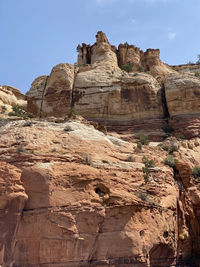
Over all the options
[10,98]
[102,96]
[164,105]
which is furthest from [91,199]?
[10,98]

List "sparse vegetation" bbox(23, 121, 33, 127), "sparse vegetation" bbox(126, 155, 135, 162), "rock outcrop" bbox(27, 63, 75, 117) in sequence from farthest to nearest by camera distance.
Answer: "rock outcrop" bbox(27, 63, 75, 117) < "sparse vegetation" bbox(23, 121, 33, 127) < "sparse vegetation" bbox(126, 155, 135, 162)

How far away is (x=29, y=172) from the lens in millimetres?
15789

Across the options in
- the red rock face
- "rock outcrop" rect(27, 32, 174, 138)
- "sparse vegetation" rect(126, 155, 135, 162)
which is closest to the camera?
the red rock face

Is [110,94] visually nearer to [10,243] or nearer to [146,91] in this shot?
[146,91]

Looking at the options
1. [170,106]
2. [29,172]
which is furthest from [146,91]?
[29,172]

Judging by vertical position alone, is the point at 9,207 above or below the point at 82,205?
below

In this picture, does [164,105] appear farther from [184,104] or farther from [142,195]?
[142,195]

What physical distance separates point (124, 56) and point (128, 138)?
1744cm

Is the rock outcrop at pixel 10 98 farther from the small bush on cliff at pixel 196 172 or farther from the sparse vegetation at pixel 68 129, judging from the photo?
the small bush on cliff at pixel 196 172

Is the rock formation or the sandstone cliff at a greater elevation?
the sandstone cliff

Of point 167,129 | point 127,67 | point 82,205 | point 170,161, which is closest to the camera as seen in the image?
point 82,205

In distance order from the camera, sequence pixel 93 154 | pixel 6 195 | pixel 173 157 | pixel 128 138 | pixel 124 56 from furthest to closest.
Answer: pixel 124 56 → pixel 128 138 → pixel 173 157 → pixel 93 154 → pixel 6 195

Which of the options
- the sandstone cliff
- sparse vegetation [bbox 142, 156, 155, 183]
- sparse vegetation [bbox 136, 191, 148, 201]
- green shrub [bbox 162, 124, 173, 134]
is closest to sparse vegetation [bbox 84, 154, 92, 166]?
sparse vegetation [bbox 136, 191, 148, 201]

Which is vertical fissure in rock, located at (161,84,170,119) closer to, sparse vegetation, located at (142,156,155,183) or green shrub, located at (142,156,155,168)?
sparse vegetation, located at (142,156,155,183)
